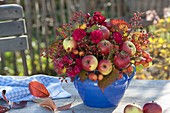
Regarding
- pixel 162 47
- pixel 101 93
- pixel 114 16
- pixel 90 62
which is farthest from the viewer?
pixel 114 16

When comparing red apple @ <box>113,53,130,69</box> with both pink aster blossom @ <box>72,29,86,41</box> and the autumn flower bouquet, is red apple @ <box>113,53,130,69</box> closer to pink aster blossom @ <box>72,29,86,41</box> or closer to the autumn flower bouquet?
the autumn flower bouquet

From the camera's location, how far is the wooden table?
1811 mm

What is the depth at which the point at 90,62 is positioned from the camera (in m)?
1.62

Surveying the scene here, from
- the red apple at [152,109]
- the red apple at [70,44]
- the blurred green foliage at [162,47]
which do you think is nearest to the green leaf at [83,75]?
the red apple at [70,44]

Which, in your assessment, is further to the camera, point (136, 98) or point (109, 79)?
point (136, 98)

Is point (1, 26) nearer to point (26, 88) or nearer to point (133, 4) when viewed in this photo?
point (26, 88)

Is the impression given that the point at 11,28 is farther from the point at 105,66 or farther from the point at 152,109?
the point at 152,109

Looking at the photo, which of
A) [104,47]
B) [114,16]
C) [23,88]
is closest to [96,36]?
[104,47]

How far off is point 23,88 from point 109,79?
556 millimetres

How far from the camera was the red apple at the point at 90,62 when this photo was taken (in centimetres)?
162

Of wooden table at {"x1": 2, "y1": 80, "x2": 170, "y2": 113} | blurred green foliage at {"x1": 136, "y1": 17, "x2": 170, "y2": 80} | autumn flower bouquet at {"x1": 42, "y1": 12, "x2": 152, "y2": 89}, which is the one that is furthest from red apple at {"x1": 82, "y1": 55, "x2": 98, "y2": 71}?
blurred green foliage at {"x1": 136, "y1": 17, "x2": 170, "y2": 80}

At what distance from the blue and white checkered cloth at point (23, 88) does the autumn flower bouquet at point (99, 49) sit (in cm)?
30

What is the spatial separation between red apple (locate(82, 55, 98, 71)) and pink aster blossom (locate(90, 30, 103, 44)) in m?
0.06

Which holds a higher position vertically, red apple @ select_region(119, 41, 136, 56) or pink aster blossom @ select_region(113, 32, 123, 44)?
pink aster blossom @ select_region(113, 32, 123, 44)
